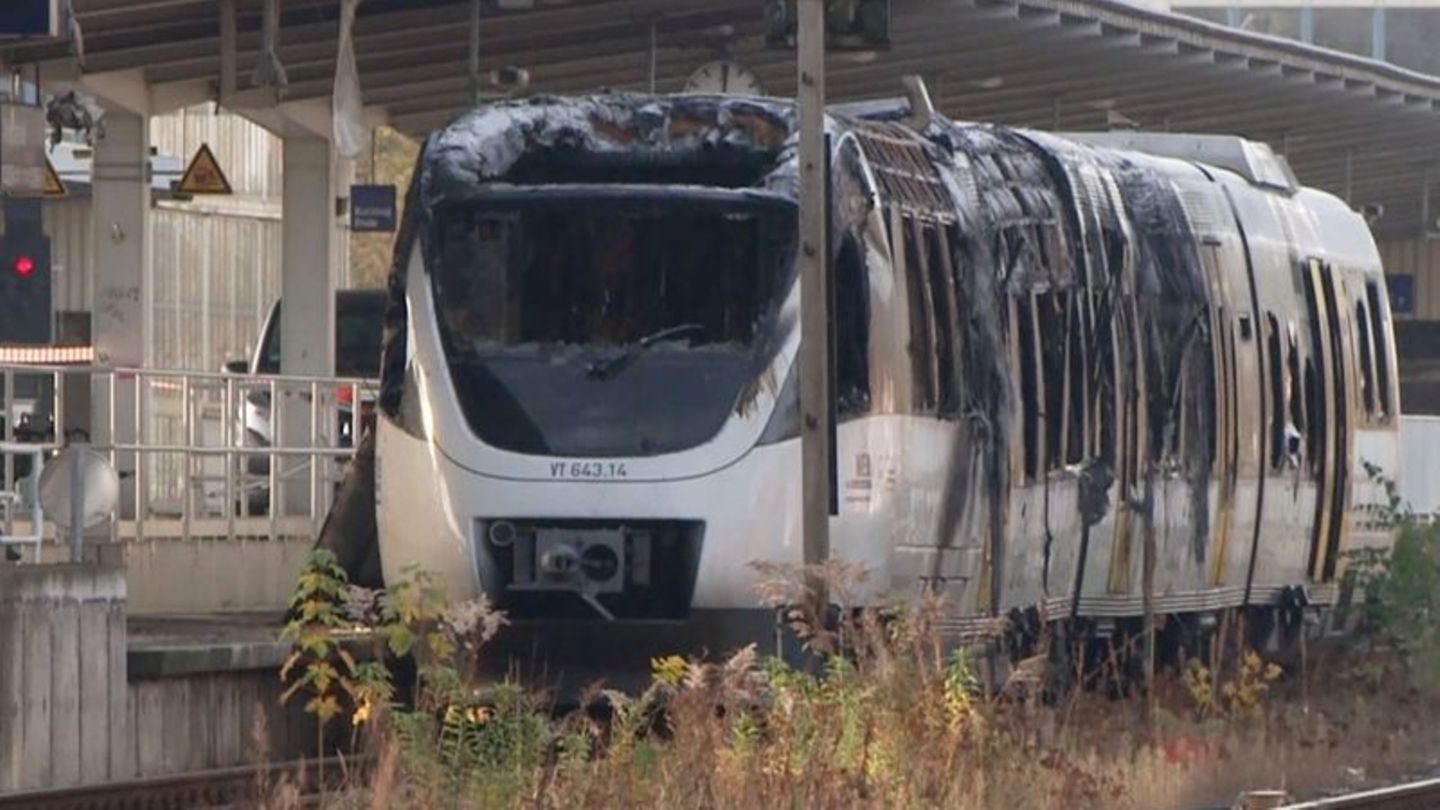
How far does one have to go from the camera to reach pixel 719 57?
32.2 meters

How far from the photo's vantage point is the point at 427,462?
17.2m

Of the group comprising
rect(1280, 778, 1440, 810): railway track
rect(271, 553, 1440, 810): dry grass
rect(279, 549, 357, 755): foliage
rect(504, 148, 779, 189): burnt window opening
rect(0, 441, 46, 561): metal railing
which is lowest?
rect(1280, 778, 1440, 810): railway track

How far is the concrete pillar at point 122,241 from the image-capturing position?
30234mm

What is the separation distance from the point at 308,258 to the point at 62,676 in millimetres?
15629

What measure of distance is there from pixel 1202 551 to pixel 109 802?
8.47 m

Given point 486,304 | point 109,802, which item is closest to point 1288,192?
point 486,304

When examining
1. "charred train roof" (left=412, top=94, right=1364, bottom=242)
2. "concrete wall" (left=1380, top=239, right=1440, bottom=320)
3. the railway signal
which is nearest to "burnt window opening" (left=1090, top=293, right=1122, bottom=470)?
"charred train roof" (left=412, top=94, right=1364, bottom=242)

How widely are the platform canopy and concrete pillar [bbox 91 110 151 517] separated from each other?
0.52 metres

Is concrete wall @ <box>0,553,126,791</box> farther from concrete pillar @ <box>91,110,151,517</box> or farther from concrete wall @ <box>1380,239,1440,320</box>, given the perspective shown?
concrete wall @ <box>1380,239,1440,320</box>

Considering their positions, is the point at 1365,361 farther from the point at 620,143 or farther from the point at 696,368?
the point at 696,368

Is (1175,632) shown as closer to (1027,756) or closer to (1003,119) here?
(1027,756)

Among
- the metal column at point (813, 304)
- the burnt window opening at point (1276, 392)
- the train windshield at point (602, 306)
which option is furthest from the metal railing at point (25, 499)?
the burnt window opening at point (1276, 392)

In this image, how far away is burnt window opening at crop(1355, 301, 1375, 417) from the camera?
26.0 metres

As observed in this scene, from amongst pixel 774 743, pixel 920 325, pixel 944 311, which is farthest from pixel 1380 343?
pixel 774 743
